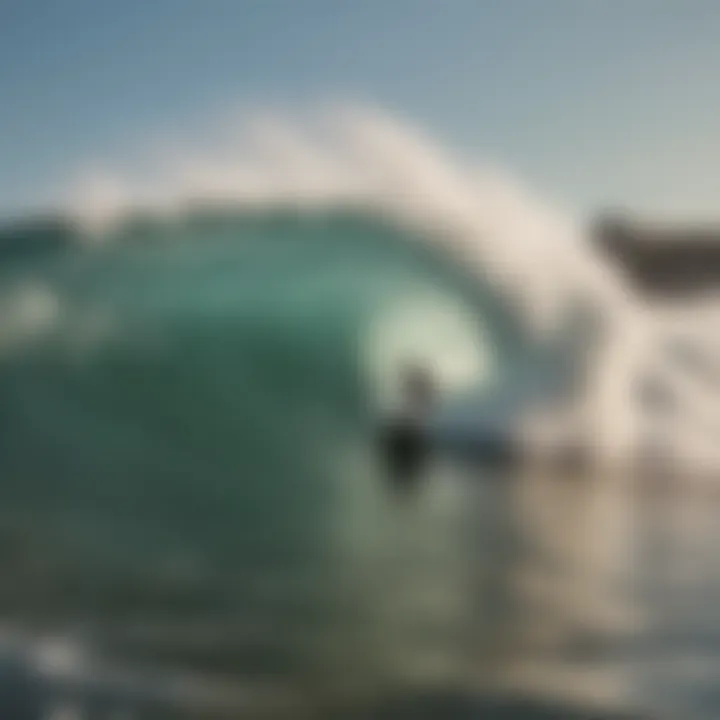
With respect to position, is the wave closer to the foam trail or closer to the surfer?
the foam trail

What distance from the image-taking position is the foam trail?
1.29 m

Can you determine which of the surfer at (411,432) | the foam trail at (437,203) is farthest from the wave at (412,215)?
the surfer at (411,432)

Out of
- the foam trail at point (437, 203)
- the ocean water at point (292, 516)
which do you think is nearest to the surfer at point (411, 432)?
the ocean water at point (292, 516)

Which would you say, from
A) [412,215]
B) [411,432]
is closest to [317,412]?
[411,432]

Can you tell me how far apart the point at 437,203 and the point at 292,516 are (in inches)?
14.8

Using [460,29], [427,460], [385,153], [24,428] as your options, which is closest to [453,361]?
A: [427,460]

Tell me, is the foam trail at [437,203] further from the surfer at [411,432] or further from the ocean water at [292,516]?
the surfer at [411,432]

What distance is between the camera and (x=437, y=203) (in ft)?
4.28

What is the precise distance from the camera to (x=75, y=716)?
1222 millimetres

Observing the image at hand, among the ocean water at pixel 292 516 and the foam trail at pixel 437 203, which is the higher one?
the foam trail at pixel 437 203

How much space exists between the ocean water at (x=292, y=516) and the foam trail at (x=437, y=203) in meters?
0.03

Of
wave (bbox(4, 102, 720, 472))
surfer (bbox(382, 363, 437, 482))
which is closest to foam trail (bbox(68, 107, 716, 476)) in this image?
wave (bbox(4, 102, 720, 472))

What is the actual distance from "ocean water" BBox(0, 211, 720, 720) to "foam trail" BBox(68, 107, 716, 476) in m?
0.03

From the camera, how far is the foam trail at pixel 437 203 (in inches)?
50.9
